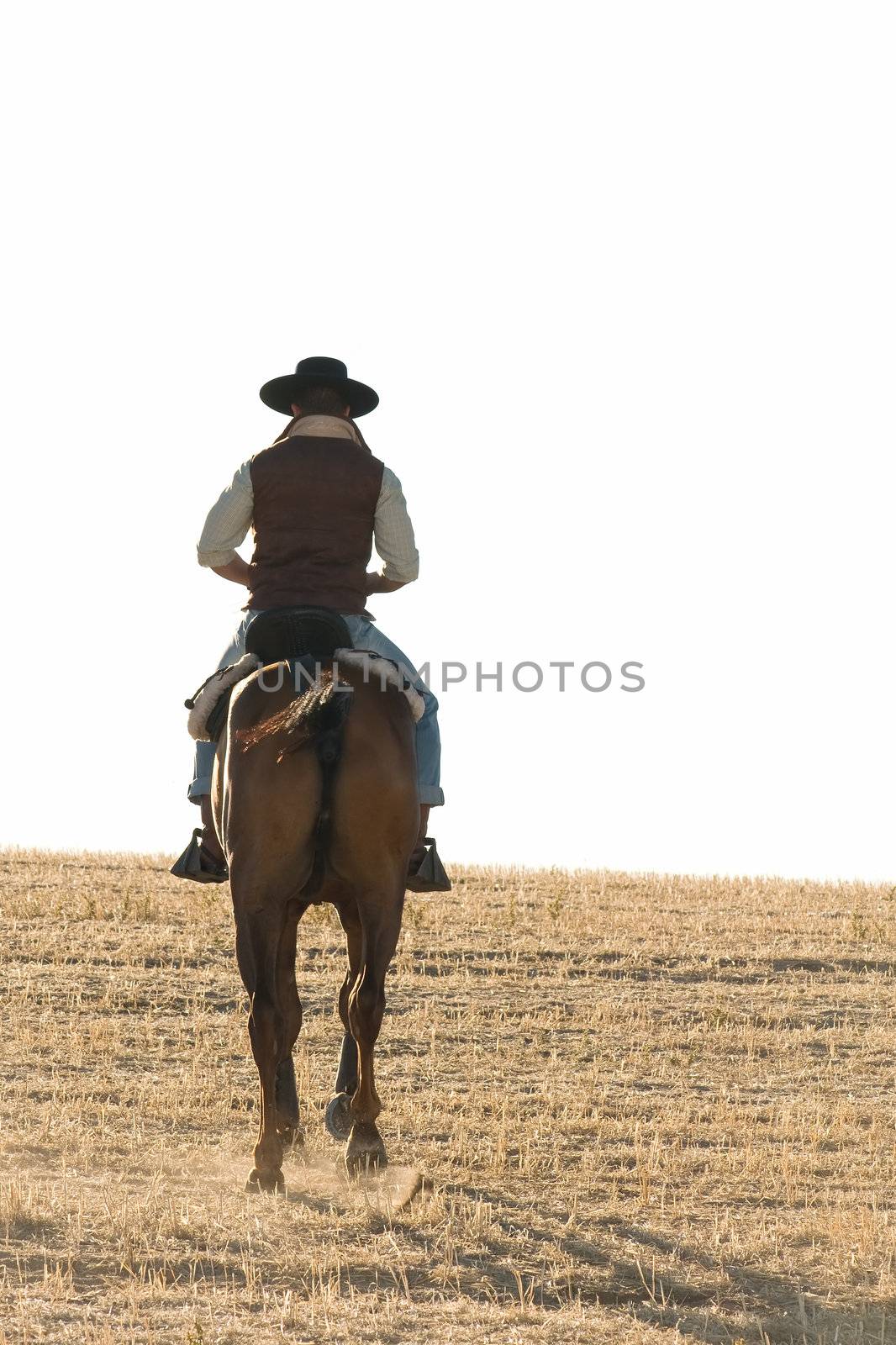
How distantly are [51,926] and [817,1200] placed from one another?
8.50 metres

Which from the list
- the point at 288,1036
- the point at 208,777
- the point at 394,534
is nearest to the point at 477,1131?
the point at 288,1036

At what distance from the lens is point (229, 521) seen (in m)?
8.30

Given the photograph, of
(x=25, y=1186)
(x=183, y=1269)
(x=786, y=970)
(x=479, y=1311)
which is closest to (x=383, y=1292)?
(x=479, y=1311)

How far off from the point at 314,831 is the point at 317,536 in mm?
1551

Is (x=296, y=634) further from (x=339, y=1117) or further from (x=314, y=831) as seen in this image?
(x=339, y=1117)

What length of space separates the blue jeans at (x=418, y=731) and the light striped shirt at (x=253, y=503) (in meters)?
0.38

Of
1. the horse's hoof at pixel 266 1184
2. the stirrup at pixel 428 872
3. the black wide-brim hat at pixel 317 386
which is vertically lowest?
the horse's hoof at pixel 266 1184

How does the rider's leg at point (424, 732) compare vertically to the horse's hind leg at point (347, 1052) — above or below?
above

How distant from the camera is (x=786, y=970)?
14.5m

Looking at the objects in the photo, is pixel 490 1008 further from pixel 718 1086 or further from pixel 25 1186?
pixel 25 1186

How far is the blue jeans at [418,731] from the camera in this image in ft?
27.1

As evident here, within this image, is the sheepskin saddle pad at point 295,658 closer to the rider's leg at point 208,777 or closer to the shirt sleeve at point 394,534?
the rider's leg at point 208,777

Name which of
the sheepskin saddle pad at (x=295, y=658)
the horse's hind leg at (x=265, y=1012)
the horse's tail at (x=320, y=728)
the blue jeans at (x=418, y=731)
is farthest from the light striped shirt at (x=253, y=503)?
the horse's hind leg at (x=265, y=1012)

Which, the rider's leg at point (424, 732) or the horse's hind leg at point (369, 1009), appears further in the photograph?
the rider's leg at point (424, 732)
